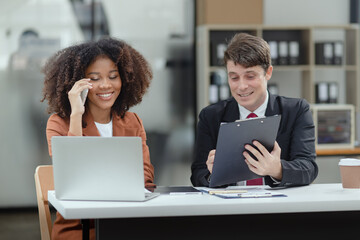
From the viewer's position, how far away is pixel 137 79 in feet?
8.27

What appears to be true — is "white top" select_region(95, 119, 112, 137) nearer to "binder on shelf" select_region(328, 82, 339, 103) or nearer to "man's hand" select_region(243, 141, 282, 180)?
"man's hand" select_region(243, 141, 282, 180)

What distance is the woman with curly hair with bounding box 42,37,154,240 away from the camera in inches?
90.8

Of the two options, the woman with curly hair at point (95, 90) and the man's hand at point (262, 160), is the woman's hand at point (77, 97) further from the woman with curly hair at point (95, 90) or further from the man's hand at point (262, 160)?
the man's hand at point (262, 160)

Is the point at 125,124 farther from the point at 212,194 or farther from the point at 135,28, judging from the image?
the point at 135,28

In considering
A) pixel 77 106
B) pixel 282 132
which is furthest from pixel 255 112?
pixel 77 106

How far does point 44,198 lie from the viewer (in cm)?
226

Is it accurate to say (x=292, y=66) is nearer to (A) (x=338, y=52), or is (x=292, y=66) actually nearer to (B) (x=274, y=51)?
(B) (x=274, y=51)

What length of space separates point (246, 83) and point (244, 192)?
555 mm

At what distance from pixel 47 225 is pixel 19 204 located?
11.3 feet

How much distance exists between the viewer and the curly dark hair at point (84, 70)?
2.36 metres

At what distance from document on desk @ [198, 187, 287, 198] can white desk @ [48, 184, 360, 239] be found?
54 mm

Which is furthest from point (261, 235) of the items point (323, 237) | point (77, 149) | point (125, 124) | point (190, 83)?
point (190, 83)

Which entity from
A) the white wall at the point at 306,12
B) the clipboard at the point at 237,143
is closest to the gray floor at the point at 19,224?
the clipboard at the point at 237,143

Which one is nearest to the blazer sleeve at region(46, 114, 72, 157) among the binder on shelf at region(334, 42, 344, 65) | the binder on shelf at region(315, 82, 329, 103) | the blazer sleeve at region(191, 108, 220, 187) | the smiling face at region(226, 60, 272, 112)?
the blazer sleeve at region(191, 108, 220, 187)
